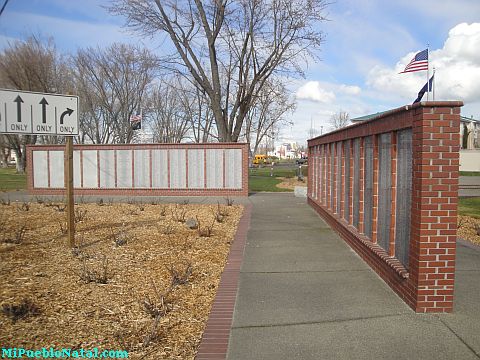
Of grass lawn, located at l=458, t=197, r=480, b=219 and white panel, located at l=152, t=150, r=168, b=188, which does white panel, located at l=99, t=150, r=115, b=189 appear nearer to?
white panel, located at l=152, t=150, r=168, b=188

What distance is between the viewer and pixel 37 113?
7.34m

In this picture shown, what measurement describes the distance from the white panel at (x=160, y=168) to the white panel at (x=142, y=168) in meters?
0.30

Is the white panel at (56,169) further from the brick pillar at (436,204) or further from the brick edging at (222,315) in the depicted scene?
the brick pillar at (436,204)

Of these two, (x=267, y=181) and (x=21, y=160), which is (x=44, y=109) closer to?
(x=267, y=181)

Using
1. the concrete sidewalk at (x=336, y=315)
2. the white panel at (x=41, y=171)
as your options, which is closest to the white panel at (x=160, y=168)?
the white panel at (x=41, y=171)

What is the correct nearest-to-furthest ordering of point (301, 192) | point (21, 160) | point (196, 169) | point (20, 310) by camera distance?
point (20, 310) → point (301, 192) → point (196, 169) → point (21, 160)

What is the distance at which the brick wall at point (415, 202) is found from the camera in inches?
184

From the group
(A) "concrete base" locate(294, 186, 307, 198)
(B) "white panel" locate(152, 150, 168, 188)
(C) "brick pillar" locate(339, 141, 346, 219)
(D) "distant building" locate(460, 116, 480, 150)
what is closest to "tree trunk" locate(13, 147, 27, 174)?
(B) "white panel" locate(152, 150, 168, 188)

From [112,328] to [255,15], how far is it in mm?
26060

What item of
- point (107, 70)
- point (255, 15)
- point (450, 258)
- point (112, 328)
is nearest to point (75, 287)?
point (112, 328)

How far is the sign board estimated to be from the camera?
679cm

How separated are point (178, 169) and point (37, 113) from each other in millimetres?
13893

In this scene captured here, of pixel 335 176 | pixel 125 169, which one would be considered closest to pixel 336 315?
pixel 335 176

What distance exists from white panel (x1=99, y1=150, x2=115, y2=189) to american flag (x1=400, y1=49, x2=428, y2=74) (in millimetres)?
15241
